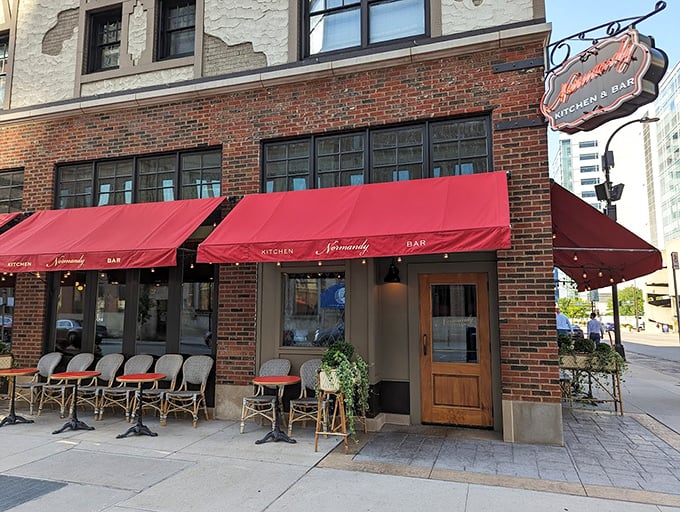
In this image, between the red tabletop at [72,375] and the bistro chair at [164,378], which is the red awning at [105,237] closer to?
the red tabletop at [72,375]

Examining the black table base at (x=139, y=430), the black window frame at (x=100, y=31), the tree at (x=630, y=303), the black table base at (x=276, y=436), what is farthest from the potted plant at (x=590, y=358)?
the tree at (x=630, y=303)

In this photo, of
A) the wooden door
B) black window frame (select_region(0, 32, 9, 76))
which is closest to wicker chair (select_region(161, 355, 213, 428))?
the wooden door

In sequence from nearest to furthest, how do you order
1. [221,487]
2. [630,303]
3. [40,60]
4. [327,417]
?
[221,487] < [327,417] < [40,60] < [630,303]

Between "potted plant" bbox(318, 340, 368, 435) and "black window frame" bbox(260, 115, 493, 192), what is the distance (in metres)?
2.88

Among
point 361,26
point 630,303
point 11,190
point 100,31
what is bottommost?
point 630,303

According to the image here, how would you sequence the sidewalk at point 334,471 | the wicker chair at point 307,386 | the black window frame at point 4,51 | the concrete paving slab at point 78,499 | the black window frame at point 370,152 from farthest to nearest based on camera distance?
the black window frame at point 4,51 < the black window frame at point 370,152 < the wicker chair at point 307,386 < the sidewalk at point 334,471 < the concrete paving slab at point 78,499

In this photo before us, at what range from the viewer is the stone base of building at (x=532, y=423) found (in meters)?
6.46

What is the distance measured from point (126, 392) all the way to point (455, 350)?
5.36 m

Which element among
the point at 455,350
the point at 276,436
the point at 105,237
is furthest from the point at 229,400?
the point at 455,350

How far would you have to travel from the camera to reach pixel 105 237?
25.7 feet

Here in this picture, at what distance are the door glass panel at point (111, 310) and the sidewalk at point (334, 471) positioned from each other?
5.73ft

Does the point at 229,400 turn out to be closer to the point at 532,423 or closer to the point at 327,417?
the point at 327,417

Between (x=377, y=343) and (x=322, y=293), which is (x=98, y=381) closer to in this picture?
(x=322, y=293)

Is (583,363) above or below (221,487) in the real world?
above
